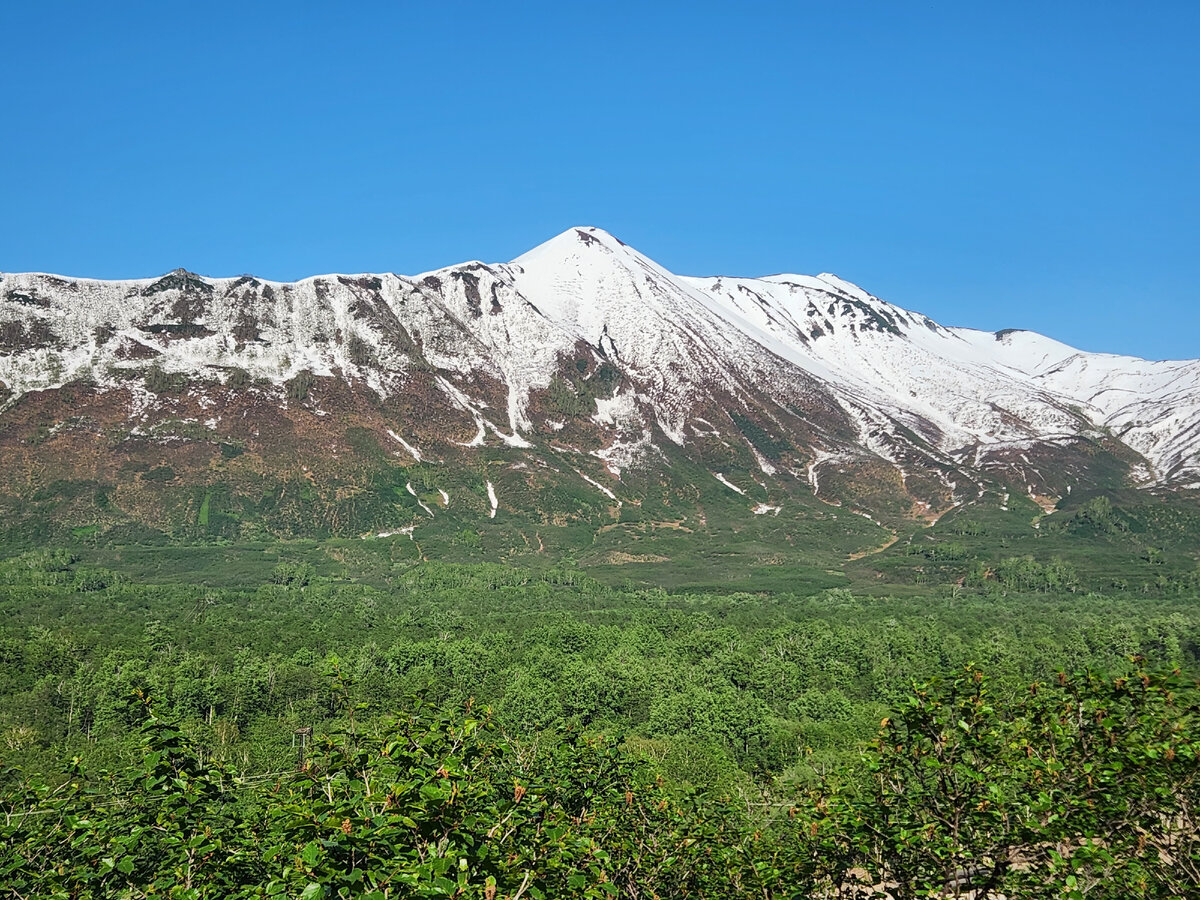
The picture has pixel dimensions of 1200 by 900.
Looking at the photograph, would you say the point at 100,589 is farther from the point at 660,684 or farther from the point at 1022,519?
the point at 1022,519

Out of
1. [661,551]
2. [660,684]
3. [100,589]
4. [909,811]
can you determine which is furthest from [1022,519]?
[909,811]

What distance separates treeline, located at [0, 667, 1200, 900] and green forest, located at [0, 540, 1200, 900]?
0.06m

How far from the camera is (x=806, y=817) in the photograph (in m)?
12.3

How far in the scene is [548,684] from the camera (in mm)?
63812

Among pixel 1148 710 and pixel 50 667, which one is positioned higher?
pixel 1148 710

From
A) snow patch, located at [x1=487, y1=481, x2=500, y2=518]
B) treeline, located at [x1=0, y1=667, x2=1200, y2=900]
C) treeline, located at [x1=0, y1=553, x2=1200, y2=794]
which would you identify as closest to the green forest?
treeline, located at [x1=0, y1=667, x2=1200, y2=900]

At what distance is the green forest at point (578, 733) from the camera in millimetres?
9391

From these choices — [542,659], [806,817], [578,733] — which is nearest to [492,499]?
[542,659]

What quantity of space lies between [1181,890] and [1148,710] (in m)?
2.02

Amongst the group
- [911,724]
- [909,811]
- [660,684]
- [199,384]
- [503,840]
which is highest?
[199,384]

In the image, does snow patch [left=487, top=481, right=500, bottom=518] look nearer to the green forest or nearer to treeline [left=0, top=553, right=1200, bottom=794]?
the green forest

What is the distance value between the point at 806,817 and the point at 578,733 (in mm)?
5059

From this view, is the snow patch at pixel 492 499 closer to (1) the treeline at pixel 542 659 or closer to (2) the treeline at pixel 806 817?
(1) the treeline at pixel 542 659

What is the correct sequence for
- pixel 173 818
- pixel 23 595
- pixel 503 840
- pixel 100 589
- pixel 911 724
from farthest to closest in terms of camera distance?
pixel 100 589 → pixel 23 595 → pixel 911 724 → pixel 173 818 → pixel 503 840
